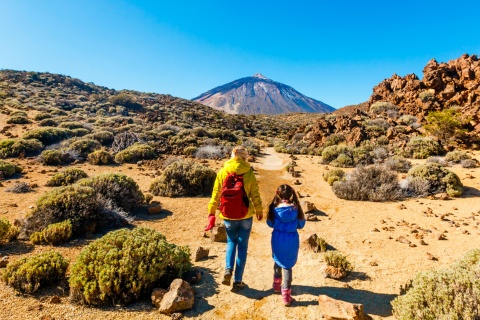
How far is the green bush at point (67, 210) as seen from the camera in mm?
5660

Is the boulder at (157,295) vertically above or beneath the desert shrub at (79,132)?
beneath

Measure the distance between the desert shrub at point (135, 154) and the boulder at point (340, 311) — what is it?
527 inches

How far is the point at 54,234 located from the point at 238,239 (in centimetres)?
386

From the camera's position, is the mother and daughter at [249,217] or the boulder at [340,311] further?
the mother and daughter at [249,217]

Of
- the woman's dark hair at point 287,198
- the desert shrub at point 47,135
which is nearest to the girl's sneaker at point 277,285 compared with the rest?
the woman's dark hair at point 287,198

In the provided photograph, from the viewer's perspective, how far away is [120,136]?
59.8 feet

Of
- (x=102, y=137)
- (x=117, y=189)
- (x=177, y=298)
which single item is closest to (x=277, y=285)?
(x=177, y=298)

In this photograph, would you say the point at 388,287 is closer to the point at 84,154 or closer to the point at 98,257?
the point at 98,257

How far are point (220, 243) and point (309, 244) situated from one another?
1919mm

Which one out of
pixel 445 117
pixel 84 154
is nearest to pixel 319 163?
pixel 445 117

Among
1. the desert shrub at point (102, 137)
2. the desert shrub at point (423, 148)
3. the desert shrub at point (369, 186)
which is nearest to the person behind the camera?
the desert shrub at point (369, 186)

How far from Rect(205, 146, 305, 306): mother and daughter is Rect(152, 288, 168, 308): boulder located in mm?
978

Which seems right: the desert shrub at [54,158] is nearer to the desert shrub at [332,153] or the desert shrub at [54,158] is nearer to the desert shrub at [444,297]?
the desert shrub at [332,153]

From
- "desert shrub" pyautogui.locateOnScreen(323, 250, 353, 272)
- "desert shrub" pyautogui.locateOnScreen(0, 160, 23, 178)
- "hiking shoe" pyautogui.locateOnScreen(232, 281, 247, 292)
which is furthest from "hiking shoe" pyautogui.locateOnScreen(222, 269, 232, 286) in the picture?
"desert shrub" pyautogui.locateOnScreen(0, 160, 23, 178)
